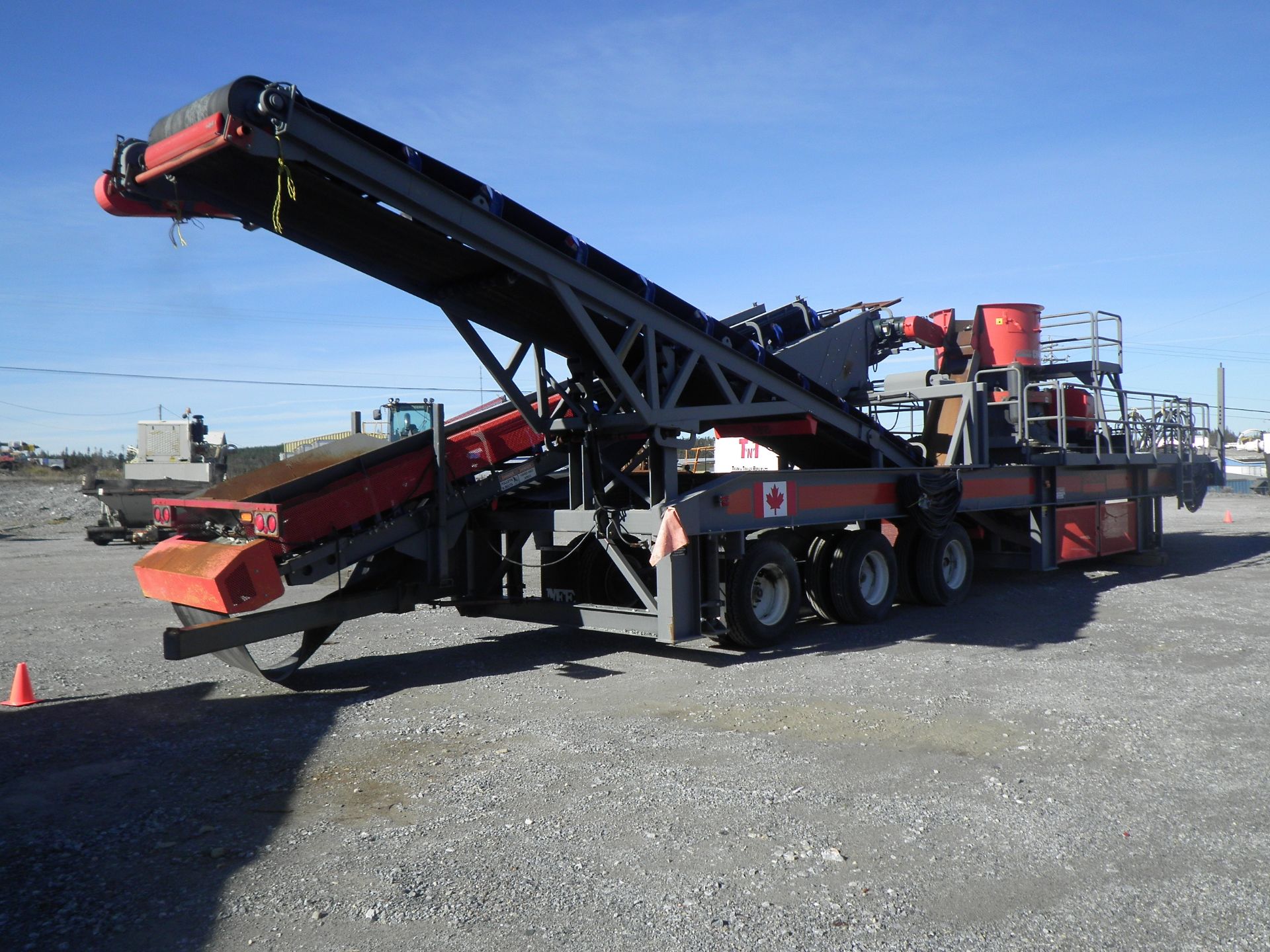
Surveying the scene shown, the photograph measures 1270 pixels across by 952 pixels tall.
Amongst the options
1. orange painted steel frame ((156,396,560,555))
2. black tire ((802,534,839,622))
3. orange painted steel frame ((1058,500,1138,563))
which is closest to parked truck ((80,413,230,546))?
orange painted steel frame ((156,396,560,555))

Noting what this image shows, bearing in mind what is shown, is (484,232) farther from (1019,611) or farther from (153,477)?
(153,477)

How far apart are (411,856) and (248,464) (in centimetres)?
3985

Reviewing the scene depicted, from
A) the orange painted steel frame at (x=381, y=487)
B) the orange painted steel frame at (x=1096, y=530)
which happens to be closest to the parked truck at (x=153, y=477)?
the orange painted steel frame at (x=381, y=487)

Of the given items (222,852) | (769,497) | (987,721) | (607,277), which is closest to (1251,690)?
(987,721)

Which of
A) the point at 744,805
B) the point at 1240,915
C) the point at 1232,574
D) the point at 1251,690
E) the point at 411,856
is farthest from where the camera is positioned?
the point at 1232,574

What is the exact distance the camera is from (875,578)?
10.6 m

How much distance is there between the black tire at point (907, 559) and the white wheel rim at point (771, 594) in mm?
2282

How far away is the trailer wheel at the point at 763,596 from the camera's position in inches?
344

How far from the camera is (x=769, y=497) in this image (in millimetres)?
9039

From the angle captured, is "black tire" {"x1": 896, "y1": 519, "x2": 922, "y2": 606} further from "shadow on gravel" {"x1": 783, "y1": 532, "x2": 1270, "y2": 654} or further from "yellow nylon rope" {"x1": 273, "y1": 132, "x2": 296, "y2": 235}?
"yellow nylon rope" {"x1": 273, "y1": 132, "x2": 296, "y2": 235}

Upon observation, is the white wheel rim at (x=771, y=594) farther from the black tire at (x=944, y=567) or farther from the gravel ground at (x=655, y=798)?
the black tire at (x=944, y=567)

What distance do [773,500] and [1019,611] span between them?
3.82m

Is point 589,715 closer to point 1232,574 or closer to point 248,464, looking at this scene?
point 1232,574

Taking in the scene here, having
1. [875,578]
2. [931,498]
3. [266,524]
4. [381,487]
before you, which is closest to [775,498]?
[875,578]
